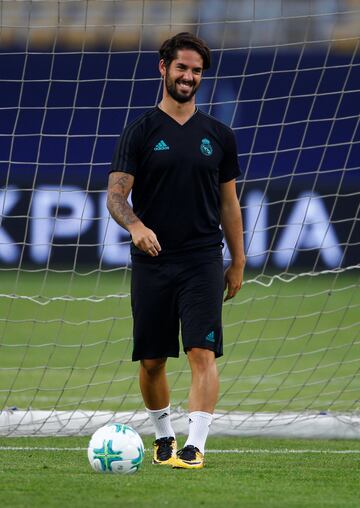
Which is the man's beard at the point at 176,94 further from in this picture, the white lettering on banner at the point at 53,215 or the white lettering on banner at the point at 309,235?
the white lettering on banner at the point at 309,235

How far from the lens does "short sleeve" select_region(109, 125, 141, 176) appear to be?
21.0 feet

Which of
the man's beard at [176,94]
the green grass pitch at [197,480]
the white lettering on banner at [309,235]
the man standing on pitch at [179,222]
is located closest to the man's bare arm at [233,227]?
the man standing on pitch at [179,222]

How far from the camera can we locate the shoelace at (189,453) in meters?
6.29

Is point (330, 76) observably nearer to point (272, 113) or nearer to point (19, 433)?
point (272, 113)

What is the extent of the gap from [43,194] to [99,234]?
2.79 ft

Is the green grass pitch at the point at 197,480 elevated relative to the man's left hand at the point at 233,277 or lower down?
lower down

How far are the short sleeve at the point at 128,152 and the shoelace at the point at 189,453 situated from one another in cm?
140

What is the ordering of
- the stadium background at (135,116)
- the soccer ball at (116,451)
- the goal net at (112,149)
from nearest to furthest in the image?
1. the soccer ball at (116,451)
2. the goal net at (112,149)
3. the stadium background at (135,116)

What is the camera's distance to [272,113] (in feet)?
54.4

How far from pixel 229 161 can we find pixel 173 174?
1.24ft

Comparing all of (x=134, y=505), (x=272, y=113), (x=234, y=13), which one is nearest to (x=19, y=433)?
(x=134, y=505)

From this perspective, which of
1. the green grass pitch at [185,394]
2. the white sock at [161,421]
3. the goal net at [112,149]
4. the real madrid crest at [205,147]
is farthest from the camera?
the goal net at [112,149]

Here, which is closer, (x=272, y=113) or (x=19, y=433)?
(x=19, y=433)

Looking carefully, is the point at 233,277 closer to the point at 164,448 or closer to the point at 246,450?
the point at 164,448
